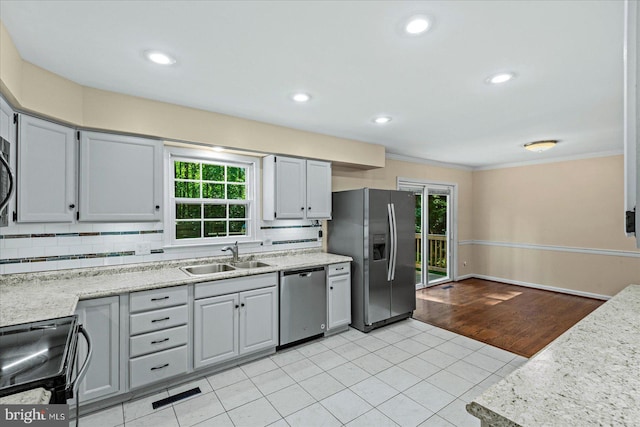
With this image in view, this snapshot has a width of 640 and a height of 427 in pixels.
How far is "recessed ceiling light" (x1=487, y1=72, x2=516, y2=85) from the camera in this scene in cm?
229

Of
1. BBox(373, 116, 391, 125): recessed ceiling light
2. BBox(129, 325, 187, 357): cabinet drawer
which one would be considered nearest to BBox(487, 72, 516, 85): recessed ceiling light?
BBox(373, 116, 391, 125): recessed ceiling light

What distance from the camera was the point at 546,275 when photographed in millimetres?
5664

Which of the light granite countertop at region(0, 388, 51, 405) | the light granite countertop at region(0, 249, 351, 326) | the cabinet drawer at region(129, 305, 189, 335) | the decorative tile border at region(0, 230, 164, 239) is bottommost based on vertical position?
the cabinet drawer at region(129, 305, 189, 335)

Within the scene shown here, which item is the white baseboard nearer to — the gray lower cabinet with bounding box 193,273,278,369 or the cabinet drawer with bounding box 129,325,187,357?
the gray lower cabinet with bounding box 193,273,278,369

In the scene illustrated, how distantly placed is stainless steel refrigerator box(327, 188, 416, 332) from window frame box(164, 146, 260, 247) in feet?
3.75

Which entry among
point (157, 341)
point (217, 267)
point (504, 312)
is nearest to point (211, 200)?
point (217, 267)

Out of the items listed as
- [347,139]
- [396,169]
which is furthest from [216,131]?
[396,169]

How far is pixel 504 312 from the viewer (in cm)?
446

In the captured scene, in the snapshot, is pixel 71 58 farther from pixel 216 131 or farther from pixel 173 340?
pixel 173 340

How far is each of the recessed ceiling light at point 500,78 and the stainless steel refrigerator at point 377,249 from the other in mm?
1727

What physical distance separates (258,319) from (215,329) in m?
0.43

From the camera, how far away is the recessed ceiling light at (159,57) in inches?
A: 77.1

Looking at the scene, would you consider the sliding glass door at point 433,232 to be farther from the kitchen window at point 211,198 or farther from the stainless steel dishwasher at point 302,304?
the kitchen window at point 211,198

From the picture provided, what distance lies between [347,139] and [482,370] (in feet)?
9.93
